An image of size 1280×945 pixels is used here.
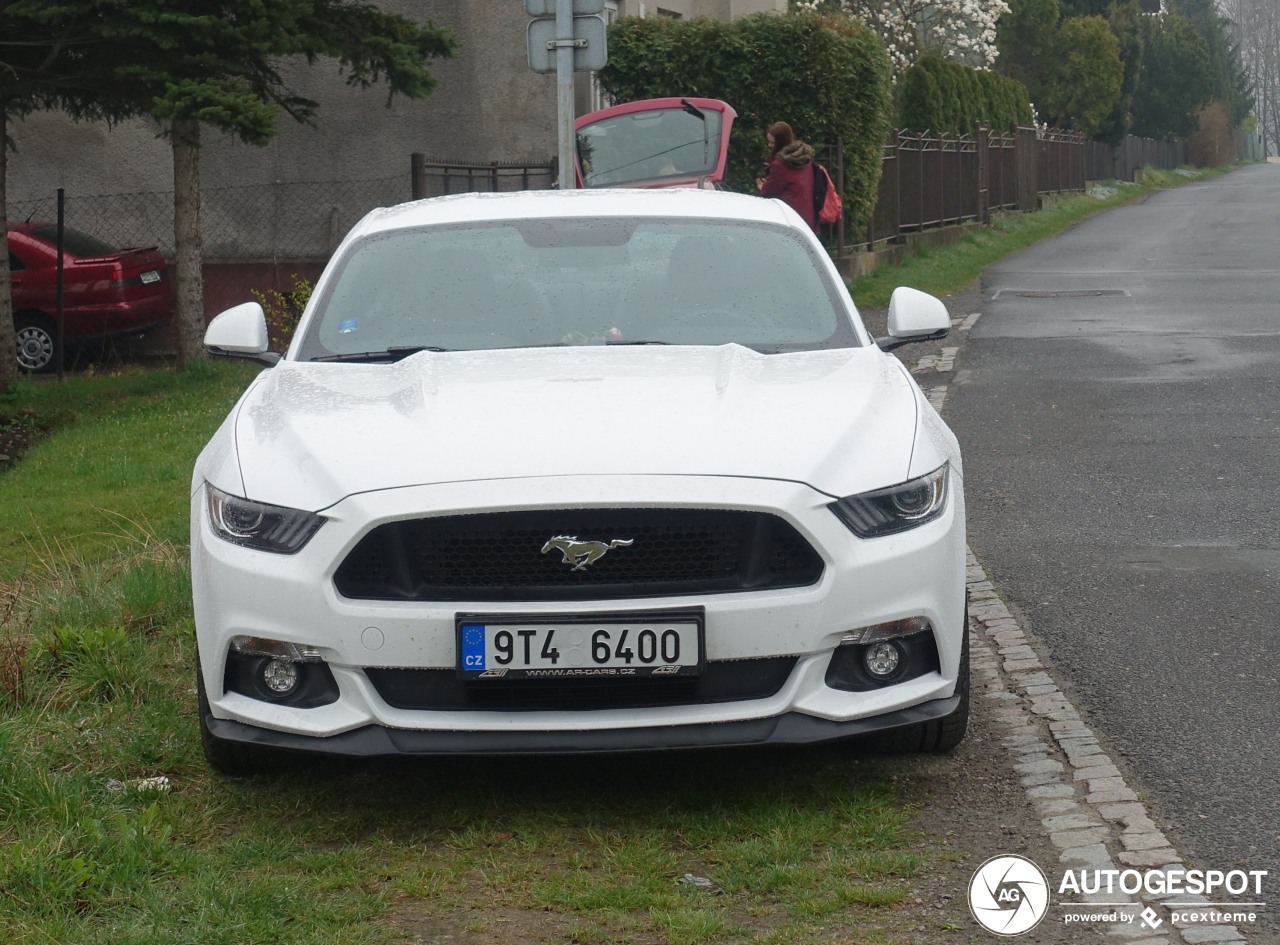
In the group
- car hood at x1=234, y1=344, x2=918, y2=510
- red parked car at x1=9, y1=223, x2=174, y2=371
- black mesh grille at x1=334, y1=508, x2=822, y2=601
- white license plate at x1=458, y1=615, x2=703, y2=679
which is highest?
car hood at x1=234, y1=344, x2=918, y2=510

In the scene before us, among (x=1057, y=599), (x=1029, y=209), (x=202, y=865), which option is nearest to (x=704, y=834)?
(x=202, y=865)

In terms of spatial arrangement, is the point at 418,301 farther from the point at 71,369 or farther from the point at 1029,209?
the point at 1029,209

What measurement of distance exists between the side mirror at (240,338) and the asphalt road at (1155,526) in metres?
2.70

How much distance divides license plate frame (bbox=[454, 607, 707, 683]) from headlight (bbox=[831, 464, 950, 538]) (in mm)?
433

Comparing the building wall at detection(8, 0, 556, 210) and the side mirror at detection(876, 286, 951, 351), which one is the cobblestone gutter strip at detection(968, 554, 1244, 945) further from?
the building wall at detection(8, 0, 556, 210)

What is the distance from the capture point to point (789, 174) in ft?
58.3

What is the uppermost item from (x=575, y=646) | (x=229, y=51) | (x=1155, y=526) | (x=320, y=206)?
(x=229, y=51)

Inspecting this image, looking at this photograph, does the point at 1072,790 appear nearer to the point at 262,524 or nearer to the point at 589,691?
the point at 589,691

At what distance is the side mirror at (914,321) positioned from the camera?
5785 mm

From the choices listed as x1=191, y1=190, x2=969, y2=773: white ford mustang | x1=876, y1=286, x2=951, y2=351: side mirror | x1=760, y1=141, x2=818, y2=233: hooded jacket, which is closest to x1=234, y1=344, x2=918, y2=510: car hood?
x1=191, y1=190, x2=969, y2=773: white ford mustang

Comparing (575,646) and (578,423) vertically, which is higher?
(578,423)

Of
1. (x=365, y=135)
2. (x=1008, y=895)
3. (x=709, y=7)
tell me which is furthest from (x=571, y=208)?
(x=709, y=7)

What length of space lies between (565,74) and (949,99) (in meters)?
24.6

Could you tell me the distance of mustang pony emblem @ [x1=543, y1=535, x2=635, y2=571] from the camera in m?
4.18
